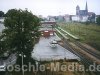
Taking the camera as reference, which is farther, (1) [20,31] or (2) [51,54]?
(2) [51,54]

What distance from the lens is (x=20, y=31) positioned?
35.3 feet

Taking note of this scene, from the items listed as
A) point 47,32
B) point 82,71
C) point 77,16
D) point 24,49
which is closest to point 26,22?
point 24,49

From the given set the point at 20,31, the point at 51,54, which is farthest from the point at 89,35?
the point at 20,31

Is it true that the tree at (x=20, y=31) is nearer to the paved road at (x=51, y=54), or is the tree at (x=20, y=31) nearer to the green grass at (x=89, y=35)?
the paved road at (x=51, y=54)

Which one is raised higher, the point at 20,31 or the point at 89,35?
the point at 20,31

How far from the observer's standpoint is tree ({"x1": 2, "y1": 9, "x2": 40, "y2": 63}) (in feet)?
34.9

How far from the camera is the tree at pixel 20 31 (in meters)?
10.6

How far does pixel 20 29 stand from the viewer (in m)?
10.8

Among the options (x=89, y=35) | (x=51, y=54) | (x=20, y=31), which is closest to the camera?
(x=20, y=31)

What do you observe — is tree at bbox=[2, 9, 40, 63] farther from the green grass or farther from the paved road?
the green grass

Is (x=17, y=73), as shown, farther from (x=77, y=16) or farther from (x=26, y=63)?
(x=77, y=16)

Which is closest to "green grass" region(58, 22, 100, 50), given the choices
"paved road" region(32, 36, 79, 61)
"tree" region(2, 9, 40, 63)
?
"paved road" region(32, 36, 79, 61)

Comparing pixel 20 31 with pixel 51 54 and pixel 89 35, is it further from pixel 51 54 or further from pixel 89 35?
pixel 89 35

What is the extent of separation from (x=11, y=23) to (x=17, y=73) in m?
2.48
